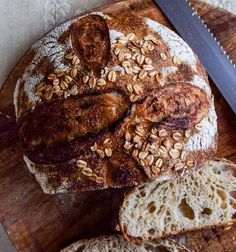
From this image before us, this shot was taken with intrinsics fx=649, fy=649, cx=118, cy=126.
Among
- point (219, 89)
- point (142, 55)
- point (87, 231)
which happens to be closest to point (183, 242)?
point (87, 231)

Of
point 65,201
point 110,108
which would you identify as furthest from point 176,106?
point 65,201

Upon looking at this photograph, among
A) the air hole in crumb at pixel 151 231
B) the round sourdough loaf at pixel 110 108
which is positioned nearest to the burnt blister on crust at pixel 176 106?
the round sourdough loaf at pixel 110 108

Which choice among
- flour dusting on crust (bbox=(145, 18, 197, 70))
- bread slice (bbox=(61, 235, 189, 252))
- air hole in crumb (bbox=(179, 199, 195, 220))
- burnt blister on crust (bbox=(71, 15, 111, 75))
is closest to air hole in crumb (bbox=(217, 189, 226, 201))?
air hole in crumb (bbox=(179, 199, 195, 220))

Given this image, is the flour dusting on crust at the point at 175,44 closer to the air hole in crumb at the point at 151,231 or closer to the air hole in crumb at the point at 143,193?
the air hole in crumb at the point at 143,193

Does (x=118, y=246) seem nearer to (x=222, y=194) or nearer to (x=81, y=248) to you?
(x=81, y=248)

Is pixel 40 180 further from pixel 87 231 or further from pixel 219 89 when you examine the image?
pixel 219 89
